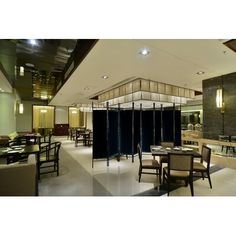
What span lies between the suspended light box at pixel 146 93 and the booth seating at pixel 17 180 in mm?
4035

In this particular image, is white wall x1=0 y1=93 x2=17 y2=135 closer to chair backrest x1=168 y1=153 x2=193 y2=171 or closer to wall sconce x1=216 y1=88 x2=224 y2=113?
chair backrest x1=168 y1=153 x2=193 y2=171

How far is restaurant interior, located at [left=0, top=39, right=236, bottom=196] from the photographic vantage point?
3.45m

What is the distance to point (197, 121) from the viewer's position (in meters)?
13.7

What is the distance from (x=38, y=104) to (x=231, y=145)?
13989mm

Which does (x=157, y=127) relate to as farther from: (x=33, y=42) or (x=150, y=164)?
(x=33, y=42)

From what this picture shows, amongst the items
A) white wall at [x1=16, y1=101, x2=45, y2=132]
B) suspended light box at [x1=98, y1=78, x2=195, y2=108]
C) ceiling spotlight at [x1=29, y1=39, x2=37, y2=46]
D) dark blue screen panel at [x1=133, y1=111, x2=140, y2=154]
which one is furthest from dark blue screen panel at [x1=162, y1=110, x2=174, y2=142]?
white wall at [x1=16, y1=101, x2=45, y2=132]

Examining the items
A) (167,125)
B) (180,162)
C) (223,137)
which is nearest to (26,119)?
(167,125)

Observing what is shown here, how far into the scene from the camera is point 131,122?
22.7 feet

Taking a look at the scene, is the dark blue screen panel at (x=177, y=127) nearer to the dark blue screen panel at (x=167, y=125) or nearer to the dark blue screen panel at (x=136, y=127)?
the dark blue screen panel at (x=167, y=125)

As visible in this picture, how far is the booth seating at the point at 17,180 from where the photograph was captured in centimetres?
267

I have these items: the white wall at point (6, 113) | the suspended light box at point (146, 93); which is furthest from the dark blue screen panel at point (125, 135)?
the white wall at point (6, 113)

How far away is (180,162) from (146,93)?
10.7 feet
